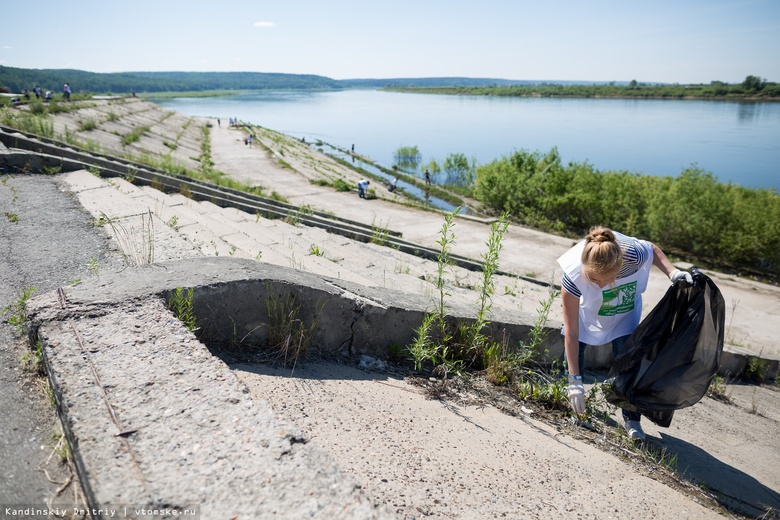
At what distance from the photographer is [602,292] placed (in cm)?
331

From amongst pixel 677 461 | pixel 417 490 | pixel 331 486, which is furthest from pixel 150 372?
pixel 677 461

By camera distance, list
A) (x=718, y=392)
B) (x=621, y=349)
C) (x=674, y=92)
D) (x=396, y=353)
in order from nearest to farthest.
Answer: (x=621, y=349) → (x=396, y=353) → (x=718, y=392) → (x=674, y=92)

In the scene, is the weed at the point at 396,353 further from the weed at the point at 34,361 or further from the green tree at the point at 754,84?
the green tree at the point at 754,84

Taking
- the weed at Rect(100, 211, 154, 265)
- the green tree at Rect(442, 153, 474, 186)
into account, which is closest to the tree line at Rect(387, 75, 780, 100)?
the green tree at Rect(442, 153, 474, 186)

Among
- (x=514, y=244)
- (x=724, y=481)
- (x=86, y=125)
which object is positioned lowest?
(x=514, y=244)

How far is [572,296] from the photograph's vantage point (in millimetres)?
3217

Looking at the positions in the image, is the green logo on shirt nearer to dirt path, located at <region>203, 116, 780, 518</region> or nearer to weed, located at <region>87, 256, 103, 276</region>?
dirt path, located at <region>203, 116, 780, 518</region>

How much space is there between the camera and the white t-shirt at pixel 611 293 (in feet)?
10.6

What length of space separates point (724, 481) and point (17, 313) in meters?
4.68

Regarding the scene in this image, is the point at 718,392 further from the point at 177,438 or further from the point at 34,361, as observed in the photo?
the point at 34,361

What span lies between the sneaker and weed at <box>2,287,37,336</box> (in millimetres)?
3889

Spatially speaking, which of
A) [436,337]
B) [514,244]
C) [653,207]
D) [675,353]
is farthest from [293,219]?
[653,207]

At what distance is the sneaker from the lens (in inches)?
130

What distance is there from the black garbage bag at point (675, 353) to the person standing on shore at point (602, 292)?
0.40ft
